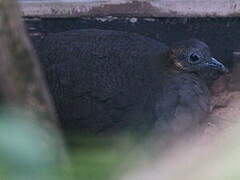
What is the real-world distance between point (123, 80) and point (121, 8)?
1109mm

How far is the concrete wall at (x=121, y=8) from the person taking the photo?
434cm

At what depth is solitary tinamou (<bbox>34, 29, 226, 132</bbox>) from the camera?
11.1 feet

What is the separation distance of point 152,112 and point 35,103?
96.9 inches

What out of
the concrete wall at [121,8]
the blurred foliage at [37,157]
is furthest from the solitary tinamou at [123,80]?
the blurred foliage at [37,157]

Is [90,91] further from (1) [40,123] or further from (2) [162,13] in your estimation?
(1) [40,123]

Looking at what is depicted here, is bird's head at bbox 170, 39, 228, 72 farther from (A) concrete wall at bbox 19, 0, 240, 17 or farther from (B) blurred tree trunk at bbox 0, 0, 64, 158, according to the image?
(B) blurred tree trunk at bbox 0, 0, 64, 158

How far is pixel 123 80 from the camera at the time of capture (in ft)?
11.5

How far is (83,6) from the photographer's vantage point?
14.5 feet

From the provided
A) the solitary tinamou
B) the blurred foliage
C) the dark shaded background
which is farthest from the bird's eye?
the blurred foliage

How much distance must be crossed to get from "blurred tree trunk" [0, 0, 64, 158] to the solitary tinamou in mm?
2098

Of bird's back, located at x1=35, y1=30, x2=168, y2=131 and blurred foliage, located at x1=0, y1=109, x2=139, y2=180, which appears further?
bird's back, located at x1=35, y1=30, x2=168, y2=131

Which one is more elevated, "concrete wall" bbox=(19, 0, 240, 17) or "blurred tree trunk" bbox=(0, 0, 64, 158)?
"blurred tree trunk" bbox=(0, 0, 64, 158)

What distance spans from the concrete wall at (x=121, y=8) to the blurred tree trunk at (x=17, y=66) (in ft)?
11.3

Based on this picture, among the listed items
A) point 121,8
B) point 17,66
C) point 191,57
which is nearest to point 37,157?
point 17,66
